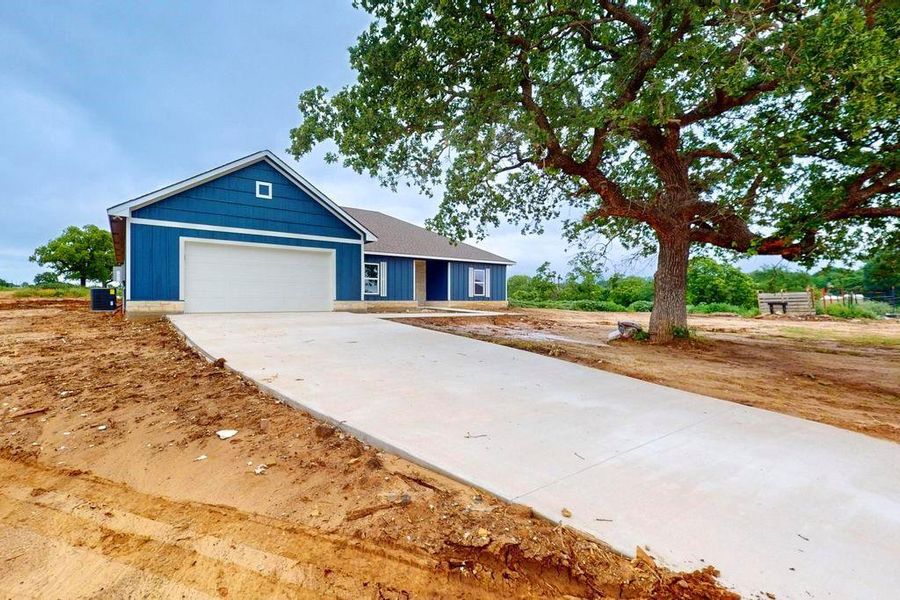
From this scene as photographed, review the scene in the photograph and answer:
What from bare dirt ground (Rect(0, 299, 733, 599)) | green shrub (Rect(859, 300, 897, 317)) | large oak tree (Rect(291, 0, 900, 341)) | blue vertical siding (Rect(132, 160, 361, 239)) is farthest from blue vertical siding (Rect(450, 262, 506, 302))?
green shrub (Rect(859, 300, 897, 317))

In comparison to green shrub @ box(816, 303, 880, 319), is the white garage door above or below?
above

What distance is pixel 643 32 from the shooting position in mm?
6273

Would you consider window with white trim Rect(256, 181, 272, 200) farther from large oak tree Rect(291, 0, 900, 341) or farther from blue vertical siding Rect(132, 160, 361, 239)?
large oak tree Rect(291, 0, 900, 341)

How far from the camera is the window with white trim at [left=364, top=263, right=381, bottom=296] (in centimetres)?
1630

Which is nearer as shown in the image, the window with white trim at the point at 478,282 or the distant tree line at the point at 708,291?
the window with white trim at the point at 478,282

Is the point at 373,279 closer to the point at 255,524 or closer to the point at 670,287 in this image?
the point at 670,287

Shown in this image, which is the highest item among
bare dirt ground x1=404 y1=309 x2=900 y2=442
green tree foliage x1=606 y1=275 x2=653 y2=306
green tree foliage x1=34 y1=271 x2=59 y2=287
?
green tree foliage x1=34 y1=271 x2=59 y2=287

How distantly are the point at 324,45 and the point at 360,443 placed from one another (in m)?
12.6

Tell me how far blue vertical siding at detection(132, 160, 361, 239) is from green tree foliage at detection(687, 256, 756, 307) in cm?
2222

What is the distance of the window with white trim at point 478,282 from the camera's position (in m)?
19.9

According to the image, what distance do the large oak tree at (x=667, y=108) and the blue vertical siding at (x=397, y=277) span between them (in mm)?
8497

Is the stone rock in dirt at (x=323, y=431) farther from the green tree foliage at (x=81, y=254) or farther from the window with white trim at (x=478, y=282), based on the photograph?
the green tree foliage at (x=81, y=254)

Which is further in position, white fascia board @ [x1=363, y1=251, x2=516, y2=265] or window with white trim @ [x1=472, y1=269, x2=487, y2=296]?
window with white trim @ [x1=472, y1=269, x2=487, y2=296]

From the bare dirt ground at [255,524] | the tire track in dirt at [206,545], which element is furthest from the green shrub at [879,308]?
the tire track in dirt at [206,545]
